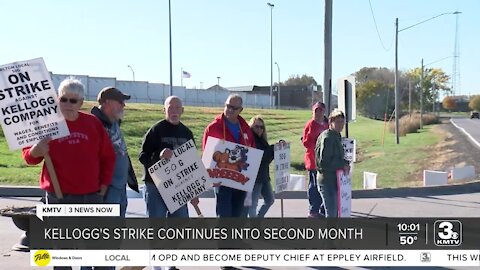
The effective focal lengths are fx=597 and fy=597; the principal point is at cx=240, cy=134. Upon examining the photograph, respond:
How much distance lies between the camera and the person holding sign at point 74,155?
4.52 meters

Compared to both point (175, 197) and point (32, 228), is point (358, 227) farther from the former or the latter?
point (32, 228)

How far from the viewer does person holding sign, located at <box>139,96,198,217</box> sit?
5992 mm

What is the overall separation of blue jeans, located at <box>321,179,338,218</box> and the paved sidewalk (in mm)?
2774

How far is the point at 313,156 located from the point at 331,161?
68.4 inches

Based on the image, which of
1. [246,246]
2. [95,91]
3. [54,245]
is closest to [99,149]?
[54,245]

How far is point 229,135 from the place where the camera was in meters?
6.75

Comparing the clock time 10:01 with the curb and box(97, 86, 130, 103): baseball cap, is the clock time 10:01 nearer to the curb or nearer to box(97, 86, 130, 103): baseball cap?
box(97, 86, 130, 103): baseball cap

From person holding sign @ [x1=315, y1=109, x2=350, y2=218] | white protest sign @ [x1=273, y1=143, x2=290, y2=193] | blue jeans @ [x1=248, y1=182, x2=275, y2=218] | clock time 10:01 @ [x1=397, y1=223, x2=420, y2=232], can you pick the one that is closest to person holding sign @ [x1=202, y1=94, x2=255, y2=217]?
person holding sign @ [x1=315, y1=109, x2=350, y2=218]

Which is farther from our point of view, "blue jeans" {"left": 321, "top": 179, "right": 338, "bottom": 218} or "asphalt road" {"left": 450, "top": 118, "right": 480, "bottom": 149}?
"asphalt road" {"left": 450, "top": 118, "right": 480, "bottom": 149}

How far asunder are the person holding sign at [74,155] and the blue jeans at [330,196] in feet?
10.9

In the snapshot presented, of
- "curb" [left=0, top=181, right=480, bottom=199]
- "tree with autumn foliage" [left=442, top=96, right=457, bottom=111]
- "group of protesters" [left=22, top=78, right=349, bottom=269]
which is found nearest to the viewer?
"group of protesters" [left=22, top=78, right=349, bottom=269]

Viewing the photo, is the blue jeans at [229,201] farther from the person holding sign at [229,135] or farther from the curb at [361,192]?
the curb at [361,192]

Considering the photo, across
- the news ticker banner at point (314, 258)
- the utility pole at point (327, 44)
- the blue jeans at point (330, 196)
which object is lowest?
the news ticker banner at point (314, 258)

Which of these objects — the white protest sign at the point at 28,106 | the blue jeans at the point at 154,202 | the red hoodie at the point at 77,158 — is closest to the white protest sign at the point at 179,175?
the blue jeans at the point at 154,202
